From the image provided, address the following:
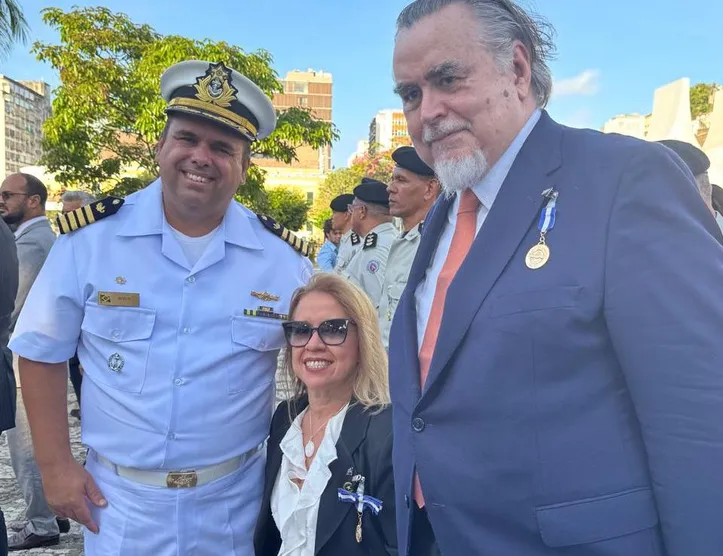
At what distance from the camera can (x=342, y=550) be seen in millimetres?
1836

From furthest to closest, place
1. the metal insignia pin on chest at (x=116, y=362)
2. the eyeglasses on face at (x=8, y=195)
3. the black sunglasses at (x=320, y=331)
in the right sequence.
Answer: the eyeglasses on face at (x=8, y=195) < the black sunglasses at (x=320, y=331) < the metal insignia pin on chest at (x=116, y=362)

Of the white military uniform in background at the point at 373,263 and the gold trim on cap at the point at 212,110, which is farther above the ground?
the gold trim on cap at the point at 212,110

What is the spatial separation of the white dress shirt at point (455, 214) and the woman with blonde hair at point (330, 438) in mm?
615

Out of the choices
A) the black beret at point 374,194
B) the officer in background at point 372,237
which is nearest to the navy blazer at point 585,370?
the officer in background at point 372,237

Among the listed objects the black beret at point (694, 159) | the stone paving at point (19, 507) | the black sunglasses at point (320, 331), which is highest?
the black beret at point (694, 159)

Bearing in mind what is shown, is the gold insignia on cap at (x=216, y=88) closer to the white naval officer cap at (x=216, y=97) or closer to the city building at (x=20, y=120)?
the white naval officer cap at (x=216, y=97)

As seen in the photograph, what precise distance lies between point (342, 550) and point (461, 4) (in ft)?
5.24

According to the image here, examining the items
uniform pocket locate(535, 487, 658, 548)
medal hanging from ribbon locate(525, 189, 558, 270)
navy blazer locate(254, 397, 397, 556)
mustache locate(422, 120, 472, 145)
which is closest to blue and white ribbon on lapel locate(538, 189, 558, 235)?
medal hanging from ribbon locate(525, 189, 558, 270)

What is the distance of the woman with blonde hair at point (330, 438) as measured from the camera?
1835 mm

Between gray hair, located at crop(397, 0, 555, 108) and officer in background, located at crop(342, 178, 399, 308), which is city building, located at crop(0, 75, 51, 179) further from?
gray hair, located at crop(397, 0, 555, 108)

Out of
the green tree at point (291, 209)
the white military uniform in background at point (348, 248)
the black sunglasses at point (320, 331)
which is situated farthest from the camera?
the green tree at point (291, 209)

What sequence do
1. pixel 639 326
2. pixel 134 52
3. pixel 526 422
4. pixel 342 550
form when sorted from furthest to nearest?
1. pixel 134 52
2. pixel 342 550
3. pixel 526 422
4. pixel 639 326

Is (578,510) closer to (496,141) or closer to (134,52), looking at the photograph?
(496,141)

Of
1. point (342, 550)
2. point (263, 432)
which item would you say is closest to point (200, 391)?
point (263, 432)
